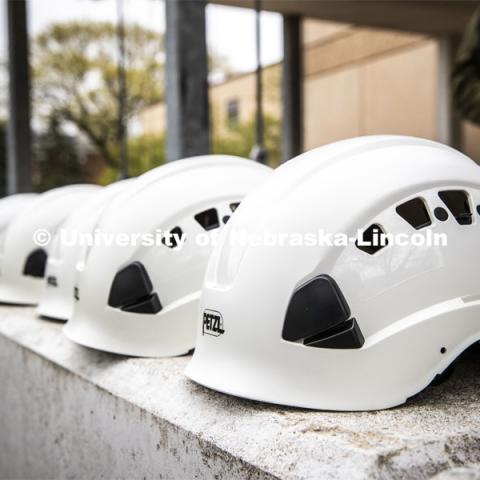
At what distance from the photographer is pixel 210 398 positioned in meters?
2.12

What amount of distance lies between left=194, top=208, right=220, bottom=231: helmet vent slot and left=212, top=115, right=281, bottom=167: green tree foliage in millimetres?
22363

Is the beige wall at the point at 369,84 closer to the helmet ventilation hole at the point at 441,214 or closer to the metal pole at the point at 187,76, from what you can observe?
the metal pole at the point at 187,76

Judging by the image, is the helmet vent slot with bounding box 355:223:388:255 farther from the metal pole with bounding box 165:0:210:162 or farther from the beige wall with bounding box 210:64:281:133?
the beige wall with bounding box 210:64:281:133

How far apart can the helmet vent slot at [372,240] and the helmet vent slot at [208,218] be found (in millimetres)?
875

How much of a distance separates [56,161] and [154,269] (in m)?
29.2

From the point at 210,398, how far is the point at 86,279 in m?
0.85

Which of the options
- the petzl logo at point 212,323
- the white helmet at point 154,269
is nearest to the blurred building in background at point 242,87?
the white helmet at point 154,269

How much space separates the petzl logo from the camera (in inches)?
81.2

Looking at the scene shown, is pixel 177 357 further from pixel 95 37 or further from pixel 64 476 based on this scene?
pixel 95 37

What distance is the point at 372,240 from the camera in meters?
1.95

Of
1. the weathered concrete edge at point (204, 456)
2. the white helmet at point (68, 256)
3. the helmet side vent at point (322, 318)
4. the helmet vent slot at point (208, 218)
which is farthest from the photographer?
the white helmet at point (68, 256)

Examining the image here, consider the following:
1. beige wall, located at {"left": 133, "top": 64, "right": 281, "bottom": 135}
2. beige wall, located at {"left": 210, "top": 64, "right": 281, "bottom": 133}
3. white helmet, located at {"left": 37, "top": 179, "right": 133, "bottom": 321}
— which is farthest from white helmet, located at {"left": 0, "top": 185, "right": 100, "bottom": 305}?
beige wall, located at {"left": 133, "top": 64, "right": 281, "bottom": 135}

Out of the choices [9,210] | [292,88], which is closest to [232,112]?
[292,88]

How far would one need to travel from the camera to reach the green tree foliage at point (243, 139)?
25.3 m
